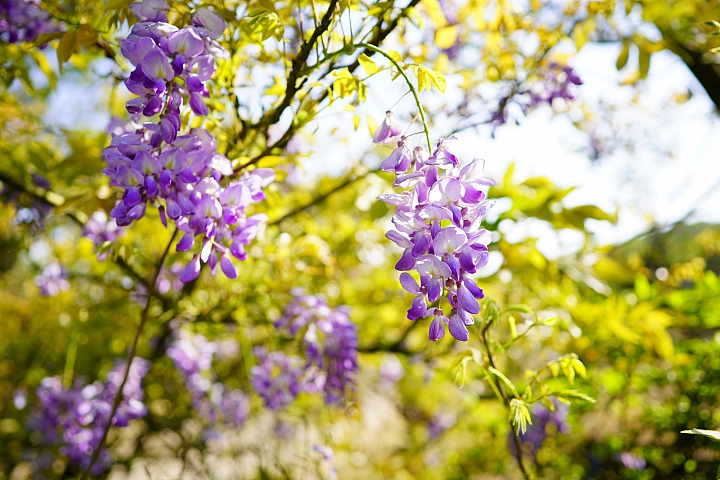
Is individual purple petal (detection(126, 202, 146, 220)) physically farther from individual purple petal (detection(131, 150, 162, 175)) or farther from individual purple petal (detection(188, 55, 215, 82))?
individual purple petal (detection(188, 55, 215, 82))

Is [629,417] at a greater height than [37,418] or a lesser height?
lesser

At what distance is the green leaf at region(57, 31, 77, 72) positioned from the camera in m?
0.87

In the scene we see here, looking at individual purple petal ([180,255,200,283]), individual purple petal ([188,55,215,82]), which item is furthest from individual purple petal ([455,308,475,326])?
individual purple petal ([188,55,215,82])

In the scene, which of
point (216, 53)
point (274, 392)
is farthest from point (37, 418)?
point (216, 53)

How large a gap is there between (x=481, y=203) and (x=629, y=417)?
2050mm

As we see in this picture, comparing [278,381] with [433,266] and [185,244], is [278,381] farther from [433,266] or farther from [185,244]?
[433,266]

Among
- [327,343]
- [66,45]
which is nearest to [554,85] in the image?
[327,343]

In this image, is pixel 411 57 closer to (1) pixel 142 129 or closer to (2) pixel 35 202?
(1) pixel 142 129

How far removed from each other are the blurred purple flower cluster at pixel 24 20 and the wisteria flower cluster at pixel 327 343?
35.7 inches

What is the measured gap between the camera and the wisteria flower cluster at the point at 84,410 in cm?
139

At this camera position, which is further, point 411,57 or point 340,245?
point 340,245

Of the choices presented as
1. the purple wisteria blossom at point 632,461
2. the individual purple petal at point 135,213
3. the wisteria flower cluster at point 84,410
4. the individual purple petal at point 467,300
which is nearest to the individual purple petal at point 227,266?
the individual purple petal at point 135,213

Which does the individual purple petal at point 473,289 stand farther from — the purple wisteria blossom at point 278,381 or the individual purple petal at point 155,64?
the purple wisteria blossom at point 278,381

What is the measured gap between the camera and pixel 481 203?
2.07ft
